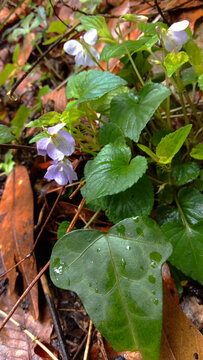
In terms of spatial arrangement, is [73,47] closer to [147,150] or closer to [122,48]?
[122,48]

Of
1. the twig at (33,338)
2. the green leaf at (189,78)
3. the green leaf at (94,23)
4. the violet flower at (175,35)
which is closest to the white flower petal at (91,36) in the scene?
the green leaf at (94,23)

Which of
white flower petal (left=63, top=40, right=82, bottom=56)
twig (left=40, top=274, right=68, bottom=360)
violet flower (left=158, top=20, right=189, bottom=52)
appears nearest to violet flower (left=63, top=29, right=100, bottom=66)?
white flower petal (left=63, top=40, right=82, bottom=56)

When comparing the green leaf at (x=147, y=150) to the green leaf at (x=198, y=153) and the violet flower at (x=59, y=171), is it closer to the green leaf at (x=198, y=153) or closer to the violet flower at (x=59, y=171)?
the green leaf at (x=198, y=153)

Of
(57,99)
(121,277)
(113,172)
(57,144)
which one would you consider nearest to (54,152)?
(57,144)

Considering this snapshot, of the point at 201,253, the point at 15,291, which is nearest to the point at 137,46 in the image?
the point at 201,253

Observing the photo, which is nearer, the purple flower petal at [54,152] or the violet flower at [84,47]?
the purple flower petal at [54,152]

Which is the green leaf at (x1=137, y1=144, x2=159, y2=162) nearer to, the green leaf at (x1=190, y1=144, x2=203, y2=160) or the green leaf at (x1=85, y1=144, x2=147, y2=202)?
the green leaf at (x1=85, y1=144, x2=147, y2=202)

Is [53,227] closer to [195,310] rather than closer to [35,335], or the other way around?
[35,335]
